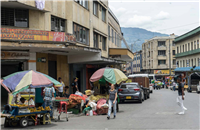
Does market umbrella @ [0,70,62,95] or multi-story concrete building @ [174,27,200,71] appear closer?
market umbrella @ [0,70,62,95]

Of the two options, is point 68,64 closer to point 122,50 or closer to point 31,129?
point 122,50

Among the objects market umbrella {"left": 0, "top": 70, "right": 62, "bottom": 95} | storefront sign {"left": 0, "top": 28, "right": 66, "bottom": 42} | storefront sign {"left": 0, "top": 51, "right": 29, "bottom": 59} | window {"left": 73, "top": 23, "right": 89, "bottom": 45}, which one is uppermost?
window {"left": 73, "top": 23, "right": 89, "bottom": 45}

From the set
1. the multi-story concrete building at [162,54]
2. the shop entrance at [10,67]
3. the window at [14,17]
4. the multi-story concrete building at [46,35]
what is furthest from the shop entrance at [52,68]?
the multi-story concrete building at [162,54]


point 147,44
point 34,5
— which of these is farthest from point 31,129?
point 147,44

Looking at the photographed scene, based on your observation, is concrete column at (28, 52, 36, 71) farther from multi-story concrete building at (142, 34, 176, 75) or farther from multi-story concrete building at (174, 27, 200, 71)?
multi-story concrete building at (142, 34, 176, 75)

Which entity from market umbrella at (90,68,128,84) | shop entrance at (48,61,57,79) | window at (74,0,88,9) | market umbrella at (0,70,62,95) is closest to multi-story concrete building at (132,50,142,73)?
window at (74,0,88,9)

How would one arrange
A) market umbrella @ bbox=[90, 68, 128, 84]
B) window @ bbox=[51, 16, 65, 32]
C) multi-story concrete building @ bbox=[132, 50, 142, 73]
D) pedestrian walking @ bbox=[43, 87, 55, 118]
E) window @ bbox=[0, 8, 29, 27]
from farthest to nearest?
multi-story concrete building @ bbox=[132, 50, 142, 73], window @ bbox=[51, 16, 65, 32], window @ bbox=[0, 8, 29, 27], market umbrella @ bbox=[90, 68, 128, 84], pedestrian walking @ bbox=[43, 87, 55, 118]

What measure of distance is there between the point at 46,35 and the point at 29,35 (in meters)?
1.12

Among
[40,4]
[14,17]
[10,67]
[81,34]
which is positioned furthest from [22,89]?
[81,34]

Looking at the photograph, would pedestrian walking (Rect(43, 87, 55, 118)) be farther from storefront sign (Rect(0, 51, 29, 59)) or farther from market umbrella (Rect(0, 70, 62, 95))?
storefront sign (Rect(0, 51, 29, 59))

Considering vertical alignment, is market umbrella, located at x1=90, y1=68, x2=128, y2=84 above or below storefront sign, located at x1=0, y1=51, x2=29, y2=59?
below

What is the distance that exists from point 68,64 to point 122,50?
9.30 metres

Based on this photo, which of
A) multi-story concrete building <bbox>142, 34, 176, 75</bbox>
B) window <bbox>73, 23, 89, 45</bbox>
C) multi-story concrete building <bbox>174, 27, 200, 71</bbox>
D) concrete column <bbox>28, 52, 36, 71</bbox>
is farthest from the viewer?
multi-story concrete building <bbox>142, 34, 176, 75</bbox>

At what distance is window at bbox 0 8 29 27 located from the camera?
53.8 feet
